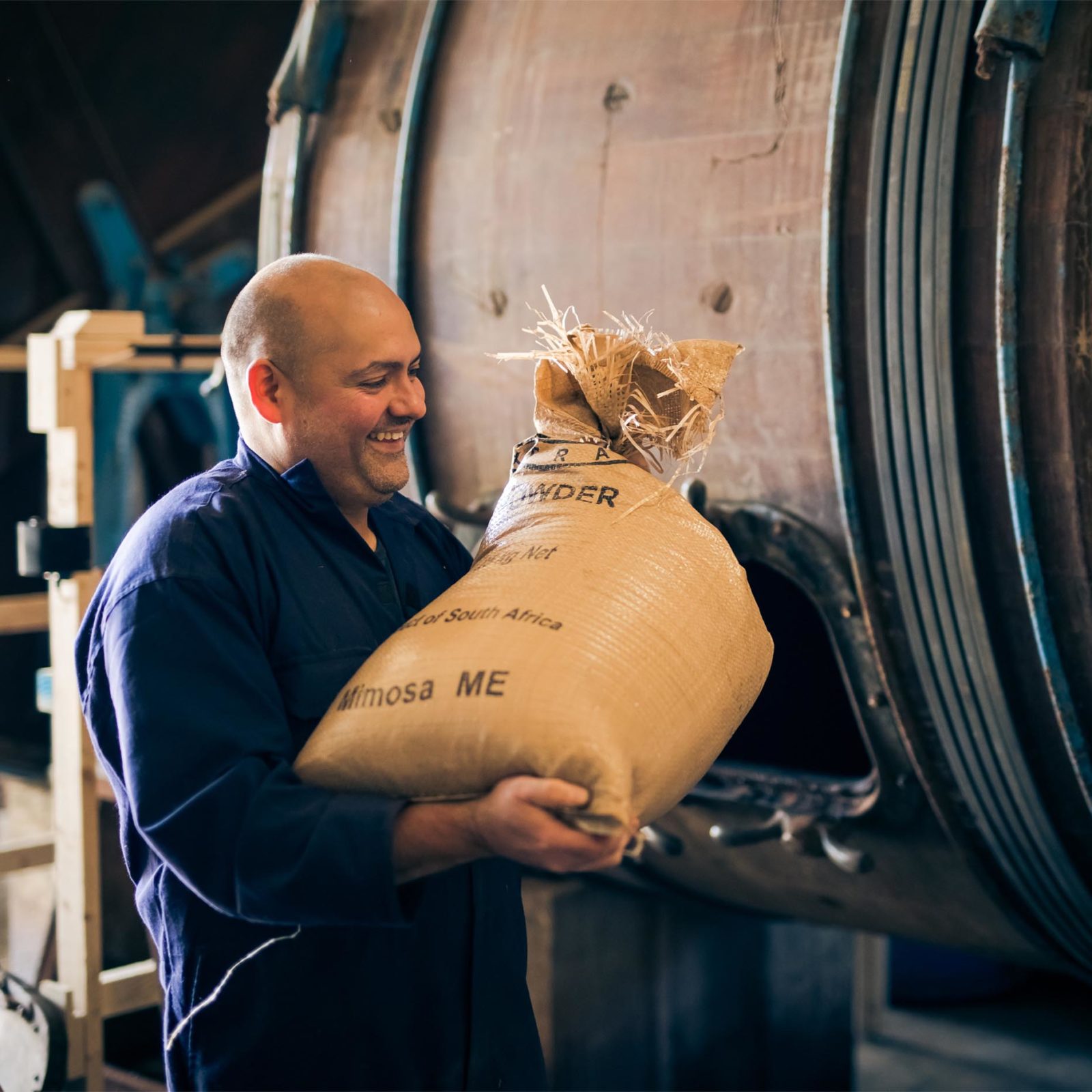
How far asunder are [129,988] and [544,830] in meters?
2.11

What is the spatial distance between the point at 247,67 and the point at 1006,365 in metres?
3.71

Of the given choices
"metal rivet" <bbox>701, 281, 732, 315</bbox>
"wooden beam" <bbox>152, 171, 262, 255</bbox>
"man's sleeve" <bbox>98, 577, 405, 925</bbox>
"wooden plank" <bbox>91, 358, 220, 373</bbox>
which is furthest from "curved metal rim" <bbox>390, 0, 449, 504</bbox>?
"wooden beam" <bbox>152, 171, 262, 255</bbox>

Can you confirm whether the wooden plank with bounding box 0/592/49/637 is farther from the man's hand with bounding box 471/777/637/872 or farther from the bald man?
the man's hand with bounding box 471/777/637/872

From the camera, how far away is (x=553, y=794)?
1.21 m

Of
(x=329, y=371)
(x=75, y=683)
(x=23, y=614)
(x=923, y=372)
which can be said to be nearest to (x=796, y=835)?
(x=923, y=372)

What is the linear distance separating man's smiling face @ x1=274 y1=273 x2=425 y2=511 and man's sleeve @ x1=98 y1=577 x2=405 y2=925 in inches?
9.7

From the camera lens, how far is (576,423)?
1696 mm

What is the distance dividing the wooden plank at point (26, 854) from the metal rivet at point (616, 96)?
2.15 meters

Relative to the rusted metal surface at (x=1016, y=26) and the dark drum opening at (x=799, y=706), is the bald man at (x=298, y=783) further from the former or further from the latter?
the dark drum opening at (x=799, y=706)

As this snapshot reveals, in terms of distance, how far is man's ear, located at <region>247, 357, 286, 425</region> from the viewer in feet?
5.05

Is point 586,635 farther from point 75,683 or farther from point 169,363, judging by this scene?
point 169,363

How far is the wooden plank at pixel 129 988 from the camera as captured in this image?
2908 mm

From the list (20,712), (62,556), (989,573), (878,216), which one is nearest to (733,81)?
(878,216)

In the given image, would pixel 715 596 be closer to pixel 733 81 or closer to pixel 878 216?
pixel 878 216
